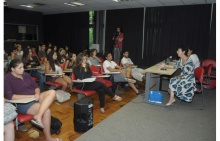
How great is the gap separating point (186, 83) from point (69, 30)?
8.34m

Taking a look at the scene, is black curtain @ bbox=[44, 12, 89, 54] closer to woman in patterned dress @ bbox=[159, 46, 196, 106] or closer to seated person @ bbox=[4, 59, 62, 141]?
woman in patterned dress @ bbox=[159, 46, 196, 106]

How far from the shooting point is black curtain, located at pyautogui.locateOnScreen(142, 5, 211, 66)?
695 cm

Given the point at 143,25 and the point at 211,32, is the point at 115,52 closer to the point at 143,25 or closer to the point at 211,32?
the point at 143,25

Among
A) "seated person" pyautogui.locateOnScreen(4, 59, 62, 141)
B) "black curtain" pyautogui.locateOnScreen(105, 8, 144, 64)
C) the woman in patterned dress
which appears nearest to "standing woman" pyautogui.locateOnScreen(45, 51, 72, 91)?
"seated person" pyautogui.locateOnScreen(4, 59, 62, 141)

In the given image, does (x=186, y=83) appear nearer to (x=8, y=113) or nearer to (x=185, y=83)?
(x=185, y=83)

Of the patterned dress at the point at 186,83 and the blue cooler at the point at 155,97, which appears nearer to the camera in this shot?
the patterned dress at the point at 186,83

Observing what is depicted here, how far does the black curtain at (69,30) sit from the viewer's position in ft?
32.7

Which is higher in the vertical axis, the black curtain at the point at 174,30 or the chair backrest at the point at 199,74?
the black curtain at the point at 174,30

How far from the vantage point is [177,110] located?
12.6ft

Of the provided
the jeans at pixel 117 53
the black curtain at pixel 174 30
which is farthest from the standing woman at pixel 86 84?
the black curtain at pixel 174 30

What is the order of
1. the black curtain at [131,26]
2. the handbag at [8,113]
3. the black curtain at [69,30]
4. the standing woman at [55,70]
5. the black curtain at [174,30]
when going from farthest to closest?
1. the black curtain at [69,30]
2. the black curtain at [131,26]
3. the black curtain at [174,30]
4. the standing woman at [55,70]
5. the handbag at [8,113]

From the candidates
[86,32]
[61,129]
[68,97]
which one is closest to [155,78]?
[68,97]

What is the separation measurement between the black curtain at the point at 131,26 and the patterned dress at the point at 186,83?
4644 millimetres

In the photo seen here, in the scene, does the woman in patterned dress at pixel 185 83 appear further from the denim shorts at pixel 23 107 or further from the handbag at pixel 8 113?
the handbag at pixel 8 113
